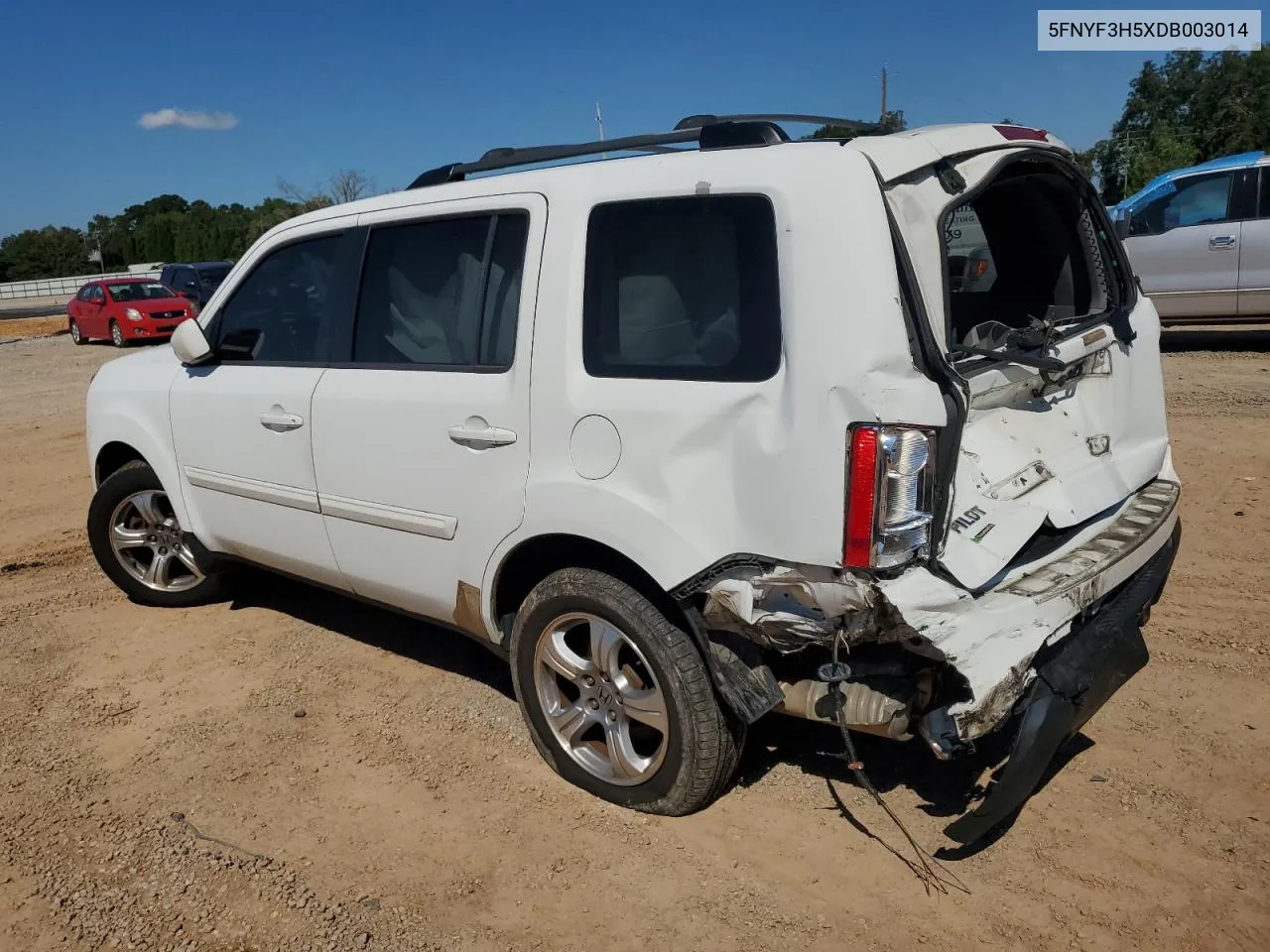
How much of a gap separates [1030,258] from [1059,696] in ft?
6.43

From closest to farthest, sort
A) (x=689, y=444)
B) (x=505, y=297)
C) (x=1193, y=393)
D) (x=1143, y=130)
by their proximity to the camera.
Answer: (x=689, y=444) → (x=505, y=297) → (x=1193, y=393) → (x=1143, y=130)

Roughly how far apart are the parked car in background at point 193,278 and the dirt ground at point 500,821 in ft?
67.3

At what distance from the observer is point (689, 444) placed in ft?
9.19

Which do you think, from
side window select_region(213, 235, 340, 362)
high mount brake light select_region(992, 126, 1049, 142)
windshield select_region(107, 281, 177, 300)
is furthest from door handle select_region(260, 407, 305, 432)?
windshield select_region(107, 281, 177, 300)

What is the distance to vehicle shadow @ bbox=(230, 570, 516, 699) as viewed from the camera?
4.48 metres

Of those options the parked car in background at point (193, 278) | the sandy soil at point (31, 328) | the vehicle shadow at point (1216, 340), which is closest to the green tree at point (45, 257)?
the sandy soil at point (31, 328)

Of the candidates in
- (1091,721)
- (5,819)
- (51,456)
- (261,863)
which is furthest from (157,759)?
(51,456)

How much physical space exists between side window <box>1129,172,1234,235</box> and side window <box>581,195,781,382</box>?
9996 millimetres

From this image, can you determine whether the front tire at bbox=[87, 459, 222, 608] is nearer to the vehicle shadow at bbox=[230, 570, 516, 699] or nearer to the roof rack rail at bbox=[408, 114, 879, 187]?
the vehicle shadow at bbox=[230, 570, 516, 699]

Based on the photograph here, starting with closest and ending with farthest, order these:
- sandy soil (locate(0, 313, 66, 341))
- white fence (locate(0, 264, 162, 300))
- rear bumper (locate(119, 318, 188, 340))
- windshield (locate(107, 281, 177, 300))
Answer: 1. rear bumper (locate(119, 318, 188, 340))
2. windshield (locate(107, 281, 177, 300))
3. sandy soil (locate(0, 313, 66, 341))
4. white fence (locate(0, 264, 162, 300))

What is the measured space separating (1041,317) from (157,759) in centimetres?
368

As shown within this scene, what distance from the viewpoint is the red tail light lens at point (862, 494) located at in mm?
2543

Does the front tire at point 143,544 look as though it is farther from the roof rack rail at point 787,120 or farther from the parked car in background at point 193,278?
the parked car in background at point 193,278

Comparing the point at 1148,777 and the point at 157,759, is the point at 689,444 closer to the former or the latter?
the point at 1148,777
